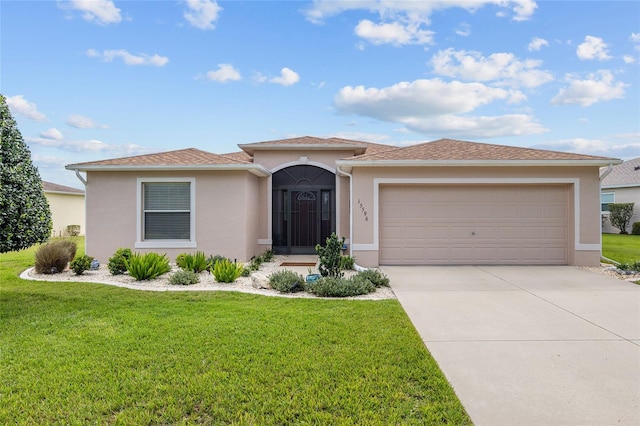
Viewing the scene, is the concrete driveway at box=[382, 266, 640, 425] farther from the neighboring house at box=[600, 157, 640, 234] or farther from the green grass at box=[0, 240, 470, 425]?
the neighboring house at box=[600, 157, 640, 234]

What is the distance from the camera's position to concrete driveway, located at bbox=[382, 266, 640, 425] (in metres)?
3.14

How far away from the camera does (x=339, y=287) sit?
7.12 metres

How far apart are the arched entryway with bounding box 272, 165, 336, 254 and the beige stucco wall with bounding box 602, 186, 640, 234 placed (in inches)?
863

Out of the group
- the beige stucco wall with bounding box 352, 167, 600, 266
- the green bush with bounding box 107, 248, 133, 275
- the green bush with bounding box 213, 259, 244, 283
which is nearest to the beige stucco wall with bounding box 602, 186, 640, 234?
the beige stucco wall with bounding box 352, 167, 600, 266

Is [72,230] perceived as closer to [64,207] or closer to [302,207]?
[64,207]

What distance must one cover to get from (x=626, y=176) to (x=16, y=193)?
106ft

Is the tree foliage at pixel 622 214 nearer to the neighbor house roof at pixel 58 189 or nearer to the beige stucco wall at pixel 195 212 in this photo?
the beige stucco wall at pixel 195 212

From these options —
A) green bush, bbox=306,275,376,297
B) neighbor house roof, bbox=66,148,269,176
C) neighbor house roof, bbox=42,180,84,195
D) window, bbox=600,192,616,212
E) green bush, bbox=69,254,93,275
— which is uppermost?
neighbor house roof, bbox=42,180,84,195

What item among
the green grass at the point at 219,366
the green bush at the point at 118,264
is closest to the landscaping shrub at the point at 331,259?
the green grass at the point at 219,366

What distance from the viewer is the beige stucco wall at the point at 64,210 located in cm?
2389

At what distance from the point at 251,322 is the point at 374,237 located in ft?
19.3

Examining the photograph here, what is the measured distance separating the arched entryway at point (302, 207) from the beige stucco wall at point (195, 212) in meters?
2.41

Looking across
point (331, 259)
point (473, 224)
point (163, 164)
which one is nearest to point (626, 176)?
point (473, 224)

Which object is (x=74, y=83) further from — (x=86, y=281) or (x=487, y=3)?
(x=487, y=3)
